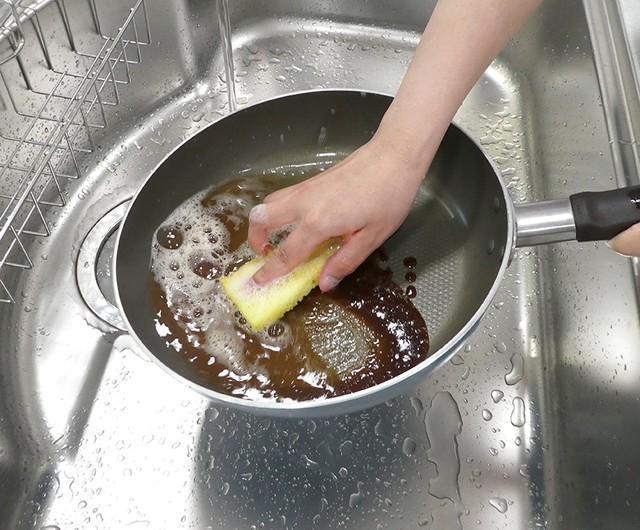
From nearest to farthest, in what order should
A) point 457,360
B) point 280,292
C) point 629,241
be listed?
point 629,241, point 280,292, point 457,360

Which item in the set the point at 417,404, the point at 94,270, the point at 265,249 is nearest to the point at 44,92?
the point at 94,270

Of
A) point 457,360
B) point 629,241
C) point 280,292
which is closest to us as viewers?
point 629,241

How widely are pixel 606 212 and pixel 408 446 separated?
316 millimetres

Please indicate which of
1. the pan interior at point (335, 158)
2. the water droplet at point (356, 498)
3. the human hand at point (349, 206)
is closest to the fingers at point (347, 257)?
the human hand at point (349, 206)

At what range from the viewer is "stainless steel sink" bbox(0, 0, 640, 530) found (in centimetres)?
65

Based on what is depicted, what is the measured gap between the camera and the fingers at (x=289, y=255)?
58 centimetres

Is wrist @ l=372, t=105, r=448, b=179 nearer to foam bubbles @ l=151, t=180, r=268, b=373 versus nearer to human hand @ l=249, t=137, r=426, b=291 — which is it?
human hand @ l=249, t=137, r=426, b=291

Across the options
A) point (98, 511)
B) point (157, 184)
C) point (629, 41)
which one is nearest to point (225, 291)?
point (157, 184)

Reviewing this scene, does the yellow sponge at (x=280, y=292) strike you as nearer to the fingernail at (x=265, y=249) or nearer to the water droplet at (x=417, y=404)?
the fingernail at (x=265, y=249)

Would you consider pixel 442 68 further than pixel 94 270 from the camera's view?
No

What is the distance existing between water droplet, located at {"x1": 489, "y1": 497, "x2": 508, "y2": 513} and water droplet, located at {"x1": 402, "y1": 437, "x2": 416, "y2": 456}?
0.09m

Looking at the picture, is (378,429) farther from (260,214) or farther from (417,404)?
(260,214)

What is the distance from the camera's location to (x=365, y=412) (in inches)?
27.9

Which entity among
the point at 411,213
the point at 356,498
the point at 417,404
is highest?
the point at 411,213
